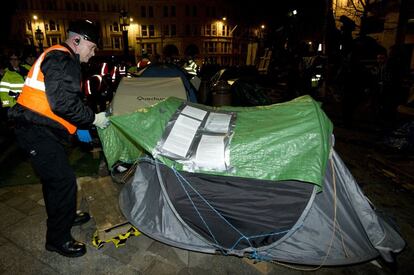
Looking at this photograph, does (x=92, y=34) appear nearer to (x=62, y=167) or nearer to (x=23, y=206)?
(x=62, y=167)

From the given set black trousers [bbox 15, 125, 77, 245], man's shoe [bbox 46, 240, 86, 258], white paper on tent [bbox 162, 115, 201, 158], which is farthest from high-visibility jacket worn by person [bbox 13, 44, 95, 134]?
man's shoe [bbox 46, 240, 86, 258]

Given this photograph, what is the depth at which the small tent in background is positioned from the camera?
2346mm

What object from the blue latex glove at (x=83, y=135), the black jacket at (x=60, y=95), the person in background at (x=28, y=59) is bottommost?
the blue latex glove at (x=83, y=135)

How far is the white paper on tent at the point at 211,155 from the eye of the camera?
2367mm

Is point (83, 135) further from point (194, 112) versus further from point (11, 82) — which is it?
point (11, 82)

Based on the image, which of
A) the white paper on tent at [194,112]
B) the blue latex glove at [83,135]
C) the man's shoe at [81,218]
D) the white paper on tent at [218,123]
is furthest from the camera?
the man's shoe at [81,218]

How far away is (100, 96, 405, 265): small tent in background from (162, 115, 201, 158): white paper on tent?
0.07 metres

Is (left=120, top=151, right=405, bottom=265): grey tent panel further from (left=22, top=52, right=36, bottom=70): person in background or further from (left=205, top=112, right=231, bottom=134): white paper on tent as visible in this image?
Result: (left=22, top=52, right=36, bottom=70): person in background

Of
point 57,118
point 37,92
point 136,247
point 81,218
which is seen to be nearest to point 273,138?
point 136,247

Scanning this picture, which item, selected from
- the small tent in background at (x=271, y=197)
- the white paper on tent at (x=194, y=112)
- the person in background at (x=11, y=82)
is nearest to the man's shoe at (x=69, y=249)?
the small tent in background at (x=271, y=197)

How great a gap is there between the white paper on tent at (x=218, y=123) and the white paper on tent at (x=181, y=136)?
0.39ft

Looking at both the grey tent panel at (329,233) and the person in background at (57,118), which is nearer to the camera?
the person in background at (57,118)

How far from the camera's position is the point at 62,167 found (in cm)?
256

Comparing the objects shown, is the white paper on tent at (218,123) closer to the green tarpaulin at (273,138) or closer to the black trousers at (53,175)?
the green tarpaulin at (273,138)
